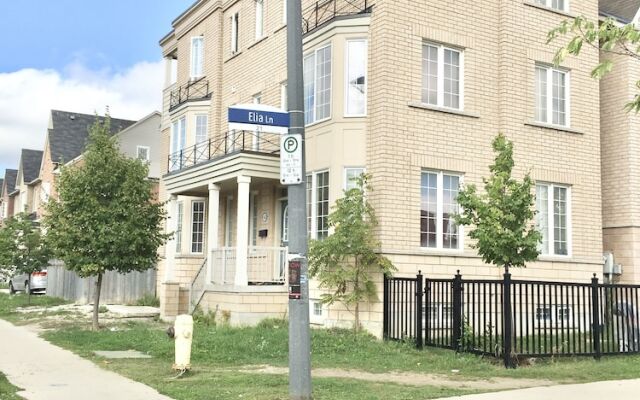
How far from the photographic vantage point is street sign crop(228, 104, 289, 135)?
26.6 feet

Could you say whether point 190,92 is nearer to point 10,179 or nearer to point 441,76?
point 441,76

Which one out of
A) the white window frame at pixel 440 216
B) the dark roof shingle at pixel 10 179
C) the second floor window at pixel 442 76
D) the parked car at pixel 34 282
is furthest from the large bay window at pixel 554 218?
the dark roof shingle at pixel 10 179

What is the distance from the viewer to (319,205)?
16.3m

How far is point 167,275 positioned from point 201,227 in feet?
10.7

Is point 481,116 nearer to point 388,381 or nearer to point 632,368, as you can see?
point 632,368

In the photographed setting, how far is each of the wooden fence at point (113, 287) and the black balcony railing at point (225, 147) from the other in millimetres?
4232

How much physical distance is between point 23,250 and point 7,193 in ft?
145

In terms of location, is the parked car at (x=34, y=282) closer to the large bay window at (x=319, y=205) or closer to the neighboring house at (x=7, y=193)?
→ the large bay window at (x=319, y=205)

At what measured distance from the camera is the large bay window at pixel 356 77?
15.9 metres

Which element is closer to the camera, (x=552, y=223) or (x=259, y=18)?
(x=552, y=223)

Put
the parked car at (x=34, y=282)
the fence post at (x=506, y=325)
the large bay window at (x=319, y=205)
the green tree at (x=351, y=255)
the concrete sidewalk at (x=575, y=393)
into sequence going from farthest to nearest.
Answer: the parked car at (x=34, y=282)
the large bay window at (x=319, y=205)
the green tree at (x=351, y=255)
the fence post at (x=506, y=325)
the concrete sidewalk at (x=575, y=393)

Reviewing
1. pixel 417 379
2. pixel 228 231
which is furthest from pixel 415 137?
pixel 228 231

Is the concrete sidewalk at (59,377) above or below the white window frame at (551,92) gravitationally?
below

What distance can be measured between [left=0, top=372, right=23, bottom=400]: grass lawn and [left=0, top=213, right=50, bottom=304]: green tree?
61.5 feet
